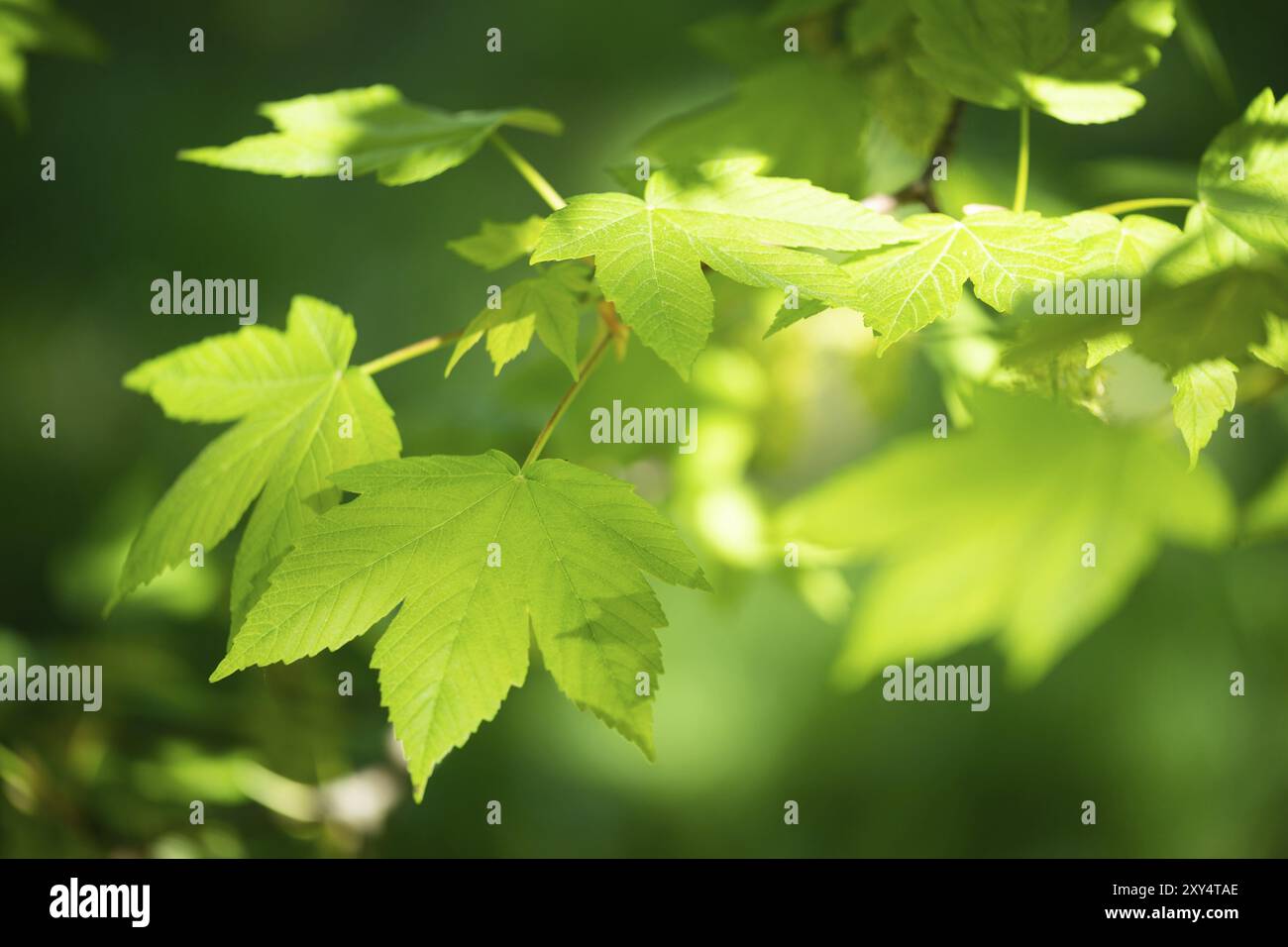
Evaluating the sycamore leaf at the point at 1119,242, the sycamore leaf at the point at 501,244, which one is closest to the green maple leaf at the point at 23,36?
the sycamore leaf at the point at 501,244

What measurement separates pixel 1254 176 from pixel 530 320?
451 mm

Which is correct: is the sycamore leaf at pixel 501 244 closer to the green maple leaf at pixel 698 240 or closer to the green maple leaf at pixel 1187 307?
the green maple leaf at pixel 698 240

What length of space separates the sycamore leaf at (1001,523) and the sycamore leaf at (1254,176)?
0.36 meters

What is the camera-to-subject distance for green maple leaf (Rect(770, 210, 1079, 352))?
1.72 feet

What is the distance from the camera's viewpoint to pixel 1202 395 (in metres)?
0.54

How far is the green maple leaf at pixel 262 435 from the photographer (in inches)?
24.4

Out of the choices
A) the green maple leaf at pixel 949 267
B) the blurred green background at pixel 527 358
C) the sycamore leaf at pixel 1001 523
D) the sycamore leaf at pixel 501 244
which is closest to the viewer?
the green maple leaf at pixel 949 267

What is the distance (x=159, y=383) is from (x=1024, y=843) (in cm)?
175

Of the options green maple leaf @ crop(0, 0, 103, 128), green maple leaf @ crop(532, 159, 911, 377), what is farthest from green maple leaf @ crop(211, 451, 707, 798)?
green maple leaf @ crop(0, 0, 103, 128)

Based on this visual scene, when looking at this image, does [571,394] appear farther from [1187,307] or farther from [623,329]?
[1187,307]

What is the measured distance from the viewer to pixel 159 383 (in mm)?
708

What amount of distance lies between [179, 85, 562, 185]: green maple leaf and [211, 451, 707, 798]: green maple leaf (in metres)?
0.24

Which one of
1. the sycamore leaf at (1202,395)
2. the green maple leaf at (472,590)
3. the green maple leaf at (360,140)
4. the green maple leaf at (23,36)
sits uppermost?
the green maple leaf at (23,36)

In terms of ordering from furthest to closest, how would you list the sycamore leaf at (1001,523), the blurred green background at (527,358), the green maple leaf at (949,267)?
the blurred green background at (527,358)
the sycamore leaf at (1001,523)
the green maple leaf at (949,267)
